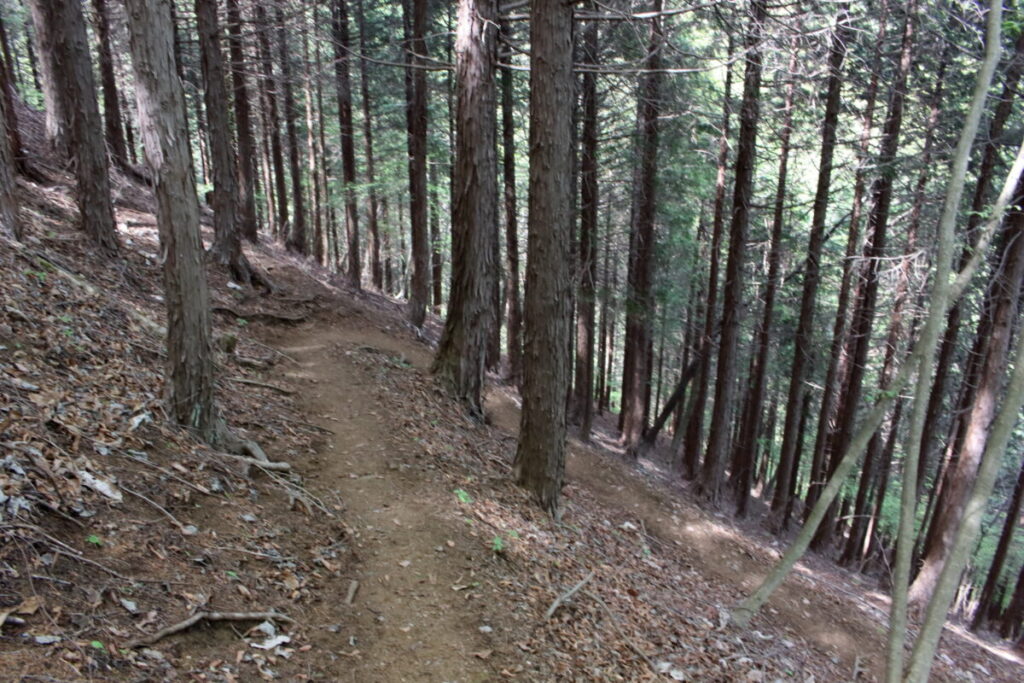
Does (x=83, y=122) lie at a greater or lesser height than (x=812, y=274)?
greater

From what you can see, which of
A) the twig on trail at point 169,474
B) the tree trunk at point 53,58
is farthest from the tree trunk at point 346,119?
the twig on trail at point 169,474

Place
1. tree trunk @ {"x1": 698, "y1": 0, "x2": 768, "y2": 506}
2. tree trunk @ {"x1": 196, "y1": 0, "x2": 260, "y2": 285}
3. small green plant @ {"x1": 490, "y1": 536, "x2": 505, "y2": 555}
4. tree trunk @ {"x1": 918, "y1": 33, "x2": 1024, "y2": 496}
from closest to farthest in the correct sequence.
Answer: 1. small green plant @ {"x1": 490, "y1": 536, "x2": 505, "y2": 555}
2. tree trunk @ {"x1": 918, "y1": 33, "x2": 1024, "y2": 496}
3. tree trunk @ {"x1": 196, "y1": 0, "x2": 260, "y2": 285}
4. tree trunk @ {"x1": 698, "y1": 0, "x2": 768, "y2": 506}

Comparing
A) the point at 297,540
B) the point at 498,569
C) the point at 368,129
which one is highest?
the point at 368,129

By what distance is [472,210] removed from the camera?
29.4 feet

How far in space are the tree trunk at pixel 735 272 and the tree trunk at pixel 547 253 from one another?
657 cm

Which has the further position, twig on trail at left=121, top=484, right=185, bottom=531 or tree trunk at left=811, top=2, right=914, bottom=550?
tree trunk at left=811, top=2, right=914, bottom=550

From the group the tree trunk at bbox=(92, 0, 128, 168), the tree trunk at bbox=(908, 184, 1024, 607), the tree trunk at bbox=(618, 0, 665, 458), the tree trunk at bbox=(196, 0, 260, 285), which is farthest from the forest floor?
the tree trunk at bbox=(618, 0, 665, 458)

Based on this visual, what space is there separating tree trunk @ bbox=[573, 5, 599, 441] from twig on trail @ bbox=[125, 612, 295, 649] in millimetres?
8840

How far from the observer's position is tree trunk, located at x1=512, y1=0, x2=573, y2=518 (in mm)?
6496

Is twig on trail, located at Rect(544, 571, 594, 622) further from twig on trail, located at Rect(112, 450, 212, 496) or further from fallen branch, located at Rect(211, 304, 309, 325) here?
fallen branch, located at Rect(211, 304, 309, 325)

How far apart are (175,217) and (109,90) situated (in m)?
13.0

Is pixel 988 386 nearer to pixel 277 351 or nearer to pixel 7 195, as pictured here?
pixel 277 351

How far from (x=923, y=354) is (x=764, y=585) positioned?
4.22 meters

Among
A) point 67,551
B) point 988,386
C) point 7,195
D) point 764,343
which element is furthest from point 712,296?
point 67,551
